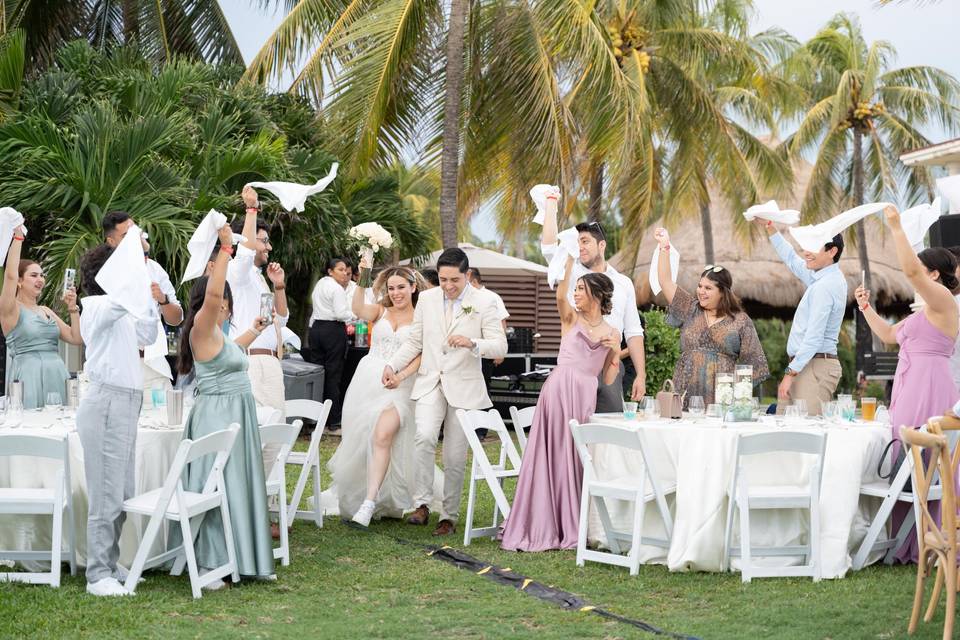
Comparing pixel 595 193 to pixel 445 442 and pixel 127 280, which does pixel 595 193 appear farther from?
pixel 127 280

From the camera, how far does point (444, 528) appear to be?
8047mm

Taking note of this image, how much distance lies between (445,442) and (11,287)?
9.94ft

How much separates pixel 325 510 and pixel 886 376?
12993mm

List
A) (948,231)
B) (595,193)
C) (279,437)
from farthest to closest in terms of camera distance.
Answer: (595,193)
(948,231)
(279,437)

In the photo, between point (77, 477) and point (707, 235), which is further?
point (707, 235)

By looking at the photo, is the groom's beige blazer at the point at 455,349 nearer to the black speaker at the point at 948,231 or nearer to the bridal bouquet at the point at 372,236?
the bridal bouquet at the point at 372,236

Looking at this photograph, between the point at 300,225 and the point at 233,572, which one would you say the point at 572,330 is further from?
the point at 300,225

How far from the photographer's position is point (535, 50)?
619 inches

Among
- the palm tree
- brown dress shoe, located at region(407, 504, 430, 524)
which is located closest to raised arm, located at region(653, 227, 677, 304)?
brown dress shoe, located at region(407, 504, 430, 524)

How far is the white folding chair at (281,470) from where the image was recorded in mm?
6750

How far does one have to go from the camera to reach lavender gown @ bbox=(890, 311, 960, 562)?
654 centimetres

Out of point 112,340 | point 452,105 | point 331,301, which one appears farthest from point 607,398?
point 452,105

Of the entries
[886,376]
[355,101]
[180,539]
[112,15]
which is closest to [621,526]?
[180,539]

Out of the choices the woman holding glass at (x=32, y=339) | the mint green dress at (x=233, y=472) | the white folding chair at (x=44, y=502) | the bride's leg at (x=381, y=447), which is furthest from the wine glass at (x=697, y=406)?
the woman holding glass at (x=32, y=339)
